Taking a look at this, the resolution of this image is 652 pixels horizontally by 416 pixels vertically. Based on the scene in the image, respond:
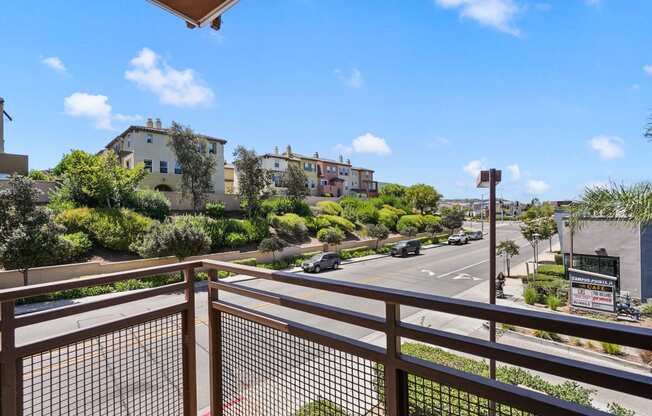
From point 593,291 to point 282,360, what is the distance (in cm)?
1307

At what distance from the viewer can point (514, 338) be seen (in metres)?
9.85

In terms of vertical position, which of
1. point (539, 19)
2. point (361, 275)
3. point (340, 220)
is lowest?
point (361, 275)

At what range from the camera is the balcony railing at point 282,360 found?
1.22 meters

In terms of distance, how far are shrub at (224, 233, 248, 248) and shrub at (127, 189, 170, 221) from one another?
4655mm

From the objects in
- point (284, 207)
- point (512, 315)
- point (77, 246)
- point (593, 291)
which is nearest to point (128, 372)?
point (512, 315)

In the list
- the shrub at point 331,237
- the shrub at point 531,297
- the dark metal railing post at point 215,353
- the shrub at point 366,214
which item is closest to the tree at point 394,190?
the shrub at point 366,214

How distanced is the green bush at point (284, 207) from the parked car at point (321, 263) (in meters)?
8.81

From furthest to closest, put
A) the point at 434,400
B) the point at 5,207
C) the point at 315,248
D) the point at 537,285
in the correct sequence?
the point at 315,248
the point at 537,285
the point at 5,207
the point at 434,400

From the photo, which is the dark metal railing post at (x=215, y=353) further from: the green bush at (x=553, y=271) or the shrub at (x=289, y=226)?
the shrub at (x=289, y=226)

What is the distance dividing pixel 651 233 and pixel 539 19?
1171cm

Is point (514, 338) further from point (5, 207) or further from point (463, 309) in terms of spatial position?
point (5, 207)

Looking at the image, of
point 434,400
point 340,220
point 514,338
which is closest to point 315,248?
point 340,220

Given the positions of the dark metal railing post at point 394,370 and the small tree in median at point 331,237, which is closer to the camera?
the dark metal railing post at point 394,370

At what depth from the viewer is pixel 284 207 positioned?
1140 inches
